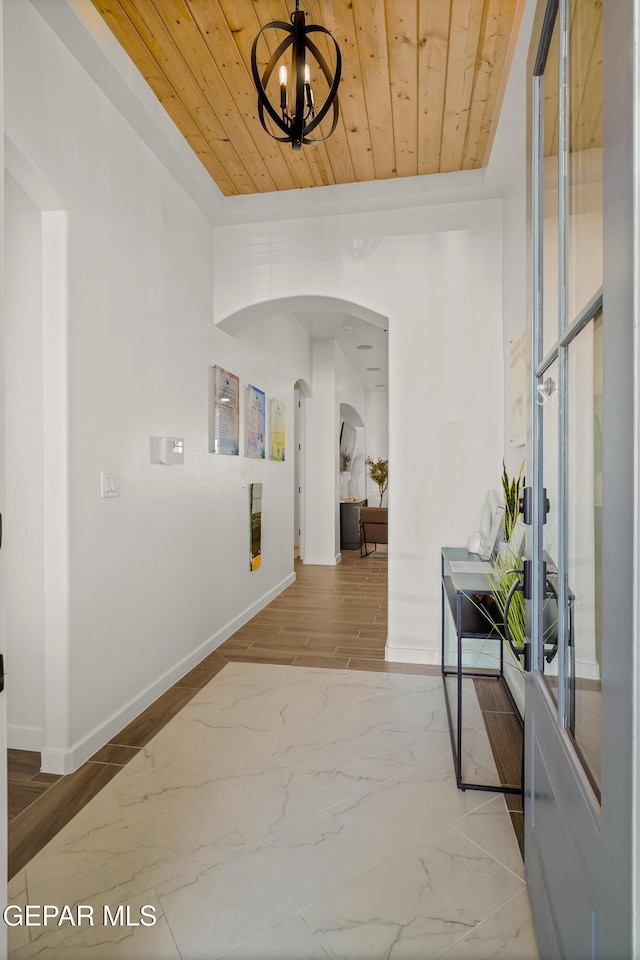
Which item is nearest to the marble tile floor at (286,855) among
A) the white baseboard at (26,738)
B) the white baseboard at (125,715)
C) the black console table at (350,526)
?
the white baseboard at (125,715)

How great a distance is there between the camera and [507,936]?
4.50 ft

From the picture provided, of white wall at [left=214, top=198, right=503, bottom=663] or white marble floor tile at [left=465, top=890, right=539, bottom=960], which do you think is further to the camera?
white wall at [left=214, top=198, right=503, bottom=663]

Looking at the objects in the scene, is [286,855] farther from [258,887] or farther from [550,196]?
[550,196]

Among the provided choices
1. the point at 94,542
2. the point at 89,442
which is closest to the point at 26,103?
Result: the point at 89,442

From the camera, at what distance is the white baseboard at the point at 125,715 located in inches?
83.2

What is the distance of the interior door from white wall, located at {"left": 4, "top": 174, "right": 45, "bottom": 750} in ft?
6.01

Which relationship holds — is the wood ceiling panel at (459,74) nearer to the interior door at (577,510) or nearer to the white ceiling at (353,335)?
the interior door at (577,510)

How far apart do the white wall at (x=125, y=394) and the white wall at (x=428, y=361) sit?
2.88 ft

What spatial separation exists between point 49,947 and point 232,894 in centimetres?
45

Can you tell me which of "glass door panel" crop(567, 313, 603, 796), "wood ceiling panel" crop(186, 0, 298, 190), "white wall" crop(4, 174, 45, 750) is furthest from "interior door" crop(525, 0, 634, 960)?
"white wall" crop(4, 174, 45, 750)

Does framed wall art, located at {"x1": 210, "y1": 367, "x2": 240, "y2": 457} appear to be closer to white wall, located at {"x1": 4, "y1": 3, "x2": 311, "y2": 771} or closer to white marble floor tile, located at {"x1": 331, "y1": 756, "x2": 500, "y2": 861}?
white wall, located at {"x1": 4, "y1": 3, "x2": 311, "y2": 771}

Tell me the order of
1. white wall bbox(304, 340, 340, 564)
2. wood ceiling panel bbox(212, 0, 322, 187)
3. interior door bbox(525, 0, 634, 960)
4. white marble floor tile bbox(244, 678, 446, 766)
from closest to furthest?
interior door bbox(525, 0, 634, 960), wood ceiling panel bbox(212, 0, 322, 187), white marble floor tile bbox(244, 678, 446, 766), white wall bbox(304, 340, 340, 564)

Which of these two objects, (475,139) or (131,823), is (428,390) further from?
(131,823)

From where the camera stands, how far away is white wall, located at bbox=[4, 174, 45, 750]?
2.15 metres
